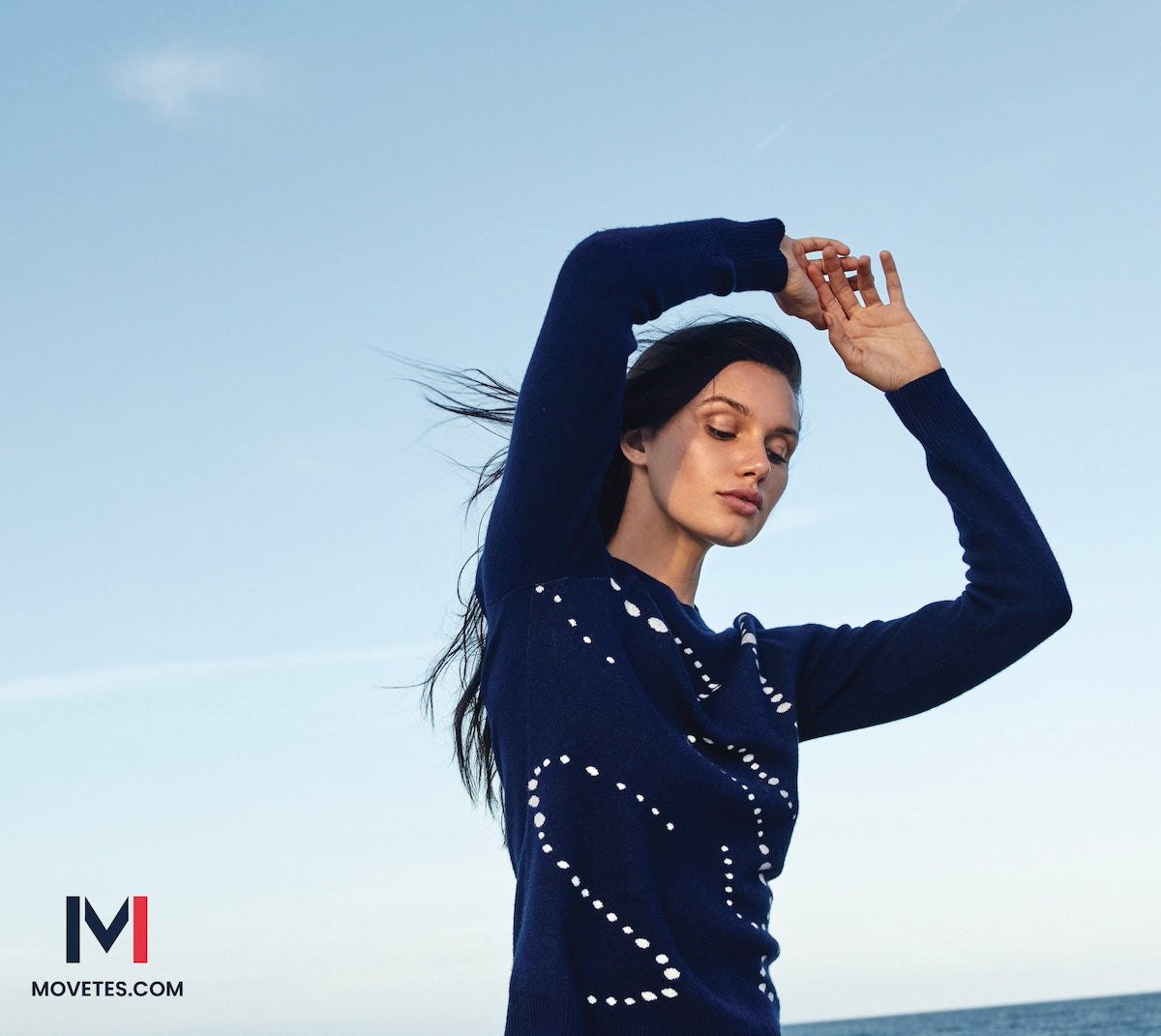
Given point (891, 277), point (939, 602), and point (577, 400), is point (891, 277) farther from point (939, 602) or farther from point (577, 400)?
point (577, 400)

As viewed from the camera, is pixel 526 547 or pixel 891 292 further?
pixel 891 292

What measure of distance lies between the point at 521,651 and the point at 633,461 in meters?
0.52

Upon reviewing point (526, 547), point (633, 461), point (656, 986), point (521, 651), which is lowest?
point (656, 986)

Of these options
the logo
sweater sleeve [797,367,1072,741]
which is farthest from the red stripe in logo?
sweater sleeve [797,367,1072,741]

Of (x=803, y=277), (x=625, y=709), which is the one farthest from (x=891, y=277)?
(x=625, y=709)

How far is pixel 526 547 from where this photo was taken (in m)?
2.23

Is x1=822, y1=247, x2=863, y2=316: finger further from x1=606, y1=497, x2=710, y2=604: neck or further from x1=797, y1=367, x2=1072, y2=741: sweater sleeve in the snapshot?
x1=606, y1=497, x2=710, y2=604: neck

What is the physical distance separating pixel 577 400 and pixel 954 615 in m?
→ 0.92

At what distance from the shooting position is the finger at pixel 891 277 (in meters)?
2.72

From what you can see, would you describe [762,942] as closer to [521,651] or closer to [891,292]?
[521,651]

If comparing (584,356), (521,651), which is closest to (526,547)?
(521,651)

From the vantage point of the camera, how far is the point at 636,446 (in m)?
2.57

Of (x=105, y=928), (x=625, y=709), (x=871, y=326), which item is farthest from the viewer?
(x=105, y=928)

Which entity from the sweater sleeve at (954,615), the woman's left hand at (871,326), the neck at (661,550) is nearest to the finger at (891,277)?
the woman's left hand at (871,326)
